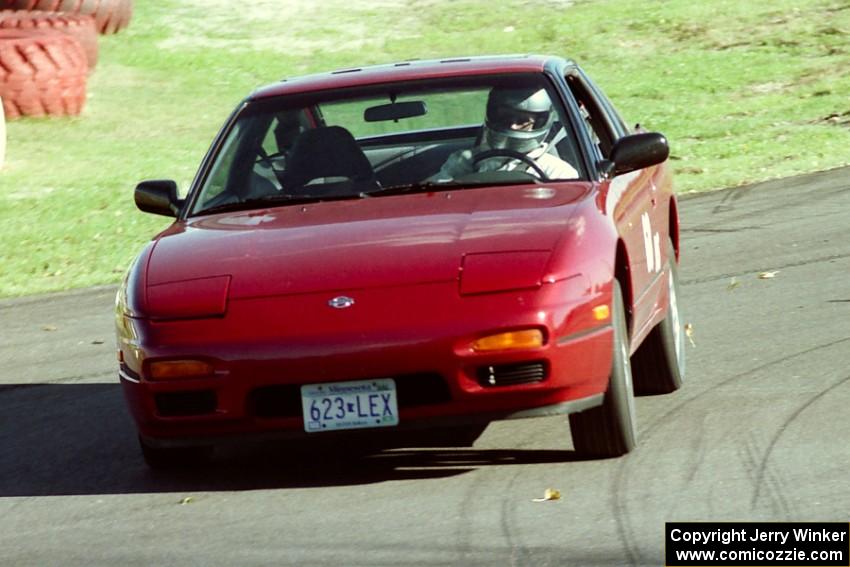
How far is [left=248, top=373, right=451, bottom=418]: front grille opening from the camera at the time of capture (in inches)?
246

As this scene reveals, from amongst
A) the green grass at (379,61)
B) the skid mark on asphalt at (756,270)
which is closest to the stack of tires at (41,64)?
the green grass at (379,61)

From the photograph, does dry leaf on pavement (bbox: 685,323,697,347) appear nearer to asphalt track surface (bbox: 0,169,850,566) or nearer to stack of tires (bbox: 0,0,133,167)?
asphalt track surface (bbox: 0,169,850,566)

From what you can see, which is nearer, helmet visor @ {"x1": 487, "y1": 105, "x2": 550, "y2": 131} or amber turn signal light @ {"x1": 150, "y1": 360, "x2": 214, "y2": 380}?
amber turn signal light @ {"x1": 150, "y1": 360, "x2": 214, "y2": 380}

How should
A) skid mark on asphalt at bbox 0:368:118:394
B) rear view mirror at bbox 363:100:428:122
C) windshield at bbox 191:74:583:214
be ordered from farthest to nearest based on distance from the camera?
skid mark on asphalt at bbox 0:368:118:394 → rear view mirror at bbox 363:100:428:122 → windshield at bbox 191:74:583:214

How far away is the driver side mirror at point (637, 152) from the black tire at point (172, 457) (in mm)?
1996

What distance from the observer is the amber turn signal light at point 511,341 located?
6172 millimetres

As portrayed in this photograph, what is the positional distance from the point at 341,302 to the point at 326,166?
1.50 metres

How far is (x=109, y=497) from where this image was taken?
6.73m

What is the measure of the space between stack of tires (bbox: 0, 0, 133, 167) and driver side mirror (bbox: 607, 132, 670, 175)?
13403 millimetres

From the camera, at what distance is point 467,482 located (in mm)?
6504

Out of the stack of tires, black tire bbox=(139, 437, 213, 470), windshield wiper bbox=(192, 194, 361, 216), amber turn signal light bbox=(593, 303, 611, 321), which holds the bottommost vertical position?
the stack of tires

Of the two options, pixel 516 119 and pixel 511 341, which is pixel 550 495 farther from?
pixel 516 119

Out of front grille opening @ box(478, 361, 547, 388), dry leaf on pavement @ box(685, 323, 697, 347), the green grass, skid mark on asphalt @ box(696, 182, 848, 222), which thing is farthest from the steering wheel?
skid mark on asphalt @ box(696, 182, 848, 222)

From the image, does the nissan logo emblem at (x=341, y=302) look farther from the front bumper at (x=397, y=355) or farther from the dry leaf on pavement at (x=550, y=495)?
the dry leaf on pavement at (x=550, y=495)
